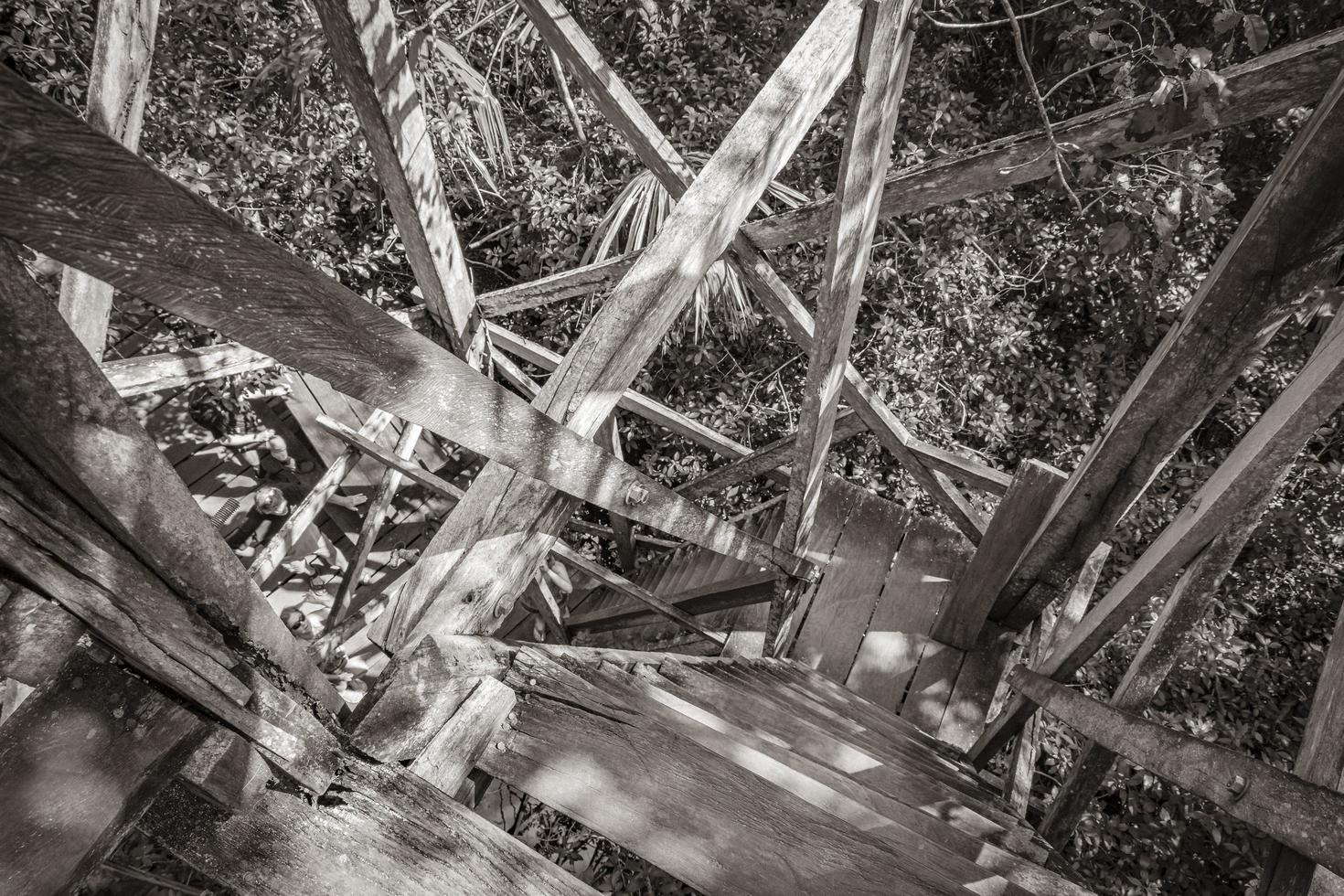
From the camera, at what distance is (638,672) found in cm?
151

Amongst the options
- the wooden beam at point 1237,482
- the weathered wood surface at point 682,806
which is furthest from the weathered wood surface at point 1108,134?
the weathered wood surface at point 682,806

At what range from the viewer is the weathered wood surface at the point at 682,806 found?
3.25 feet

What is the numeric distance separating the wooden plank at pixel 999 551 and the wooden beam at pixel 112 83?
3.24m

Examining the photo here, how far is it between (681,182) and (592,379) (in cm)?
159

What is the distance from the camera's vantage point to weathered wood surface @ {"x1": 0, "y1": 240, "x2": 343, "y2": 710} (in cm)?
57

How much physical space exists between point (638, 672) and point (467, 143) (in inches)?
157

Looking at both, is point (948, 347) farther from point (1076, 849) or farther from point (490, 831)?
point (490, 831)

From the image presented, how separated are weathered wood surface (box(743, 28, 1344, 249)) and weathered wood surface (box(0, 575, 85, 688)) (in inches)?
86.6

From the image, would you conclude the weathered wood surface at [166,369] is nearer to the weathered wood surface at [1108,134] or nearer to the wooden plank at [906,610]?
the weathered wood surface at [1108,134]

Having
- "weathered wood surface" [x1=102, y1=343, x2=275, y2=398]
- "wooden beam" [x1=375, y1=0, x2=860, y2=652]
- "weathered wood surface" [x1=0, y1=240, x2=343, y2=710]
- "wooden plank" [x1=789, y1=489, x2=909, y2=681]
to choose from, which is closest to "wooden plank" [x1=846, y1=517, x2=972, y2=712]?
"wooden plank" [x1=789, y1=489, x2=909, y2=681]

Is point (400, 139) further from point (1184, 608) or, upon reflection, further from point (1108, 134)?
point (1184, 608)

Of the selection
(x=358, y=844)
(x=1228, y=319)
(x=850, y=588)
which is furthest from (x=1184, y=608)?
(x=850, y=588)

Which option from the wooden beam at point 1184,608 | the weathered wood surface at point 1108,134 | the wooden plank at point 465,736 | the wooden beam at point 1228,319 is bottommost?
the wooden plank at point 465,736

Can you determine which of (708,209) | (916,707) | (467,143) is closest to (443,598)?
(708,209)
